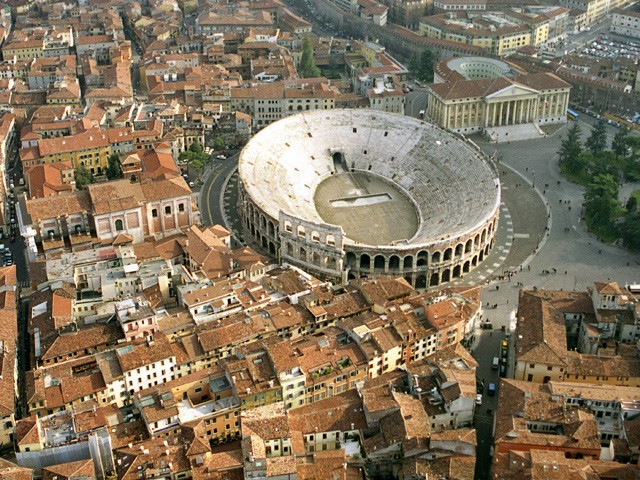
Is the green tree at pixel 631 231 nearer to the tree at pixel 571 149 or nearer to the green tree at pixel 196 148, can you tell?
the tree at pixel 571 149

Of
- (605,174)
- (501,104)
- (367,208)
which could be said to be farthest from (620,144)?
(367,208)

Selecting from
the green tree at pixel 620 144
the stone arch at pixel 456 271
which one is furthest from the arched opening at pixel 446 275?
the green tree at pixel 620 144

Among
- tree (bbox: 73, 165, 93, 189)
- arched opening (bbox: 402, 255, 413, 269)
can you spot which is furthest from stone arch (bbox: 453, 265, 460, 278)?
tree (bbox: 73, 165, 93, 189)

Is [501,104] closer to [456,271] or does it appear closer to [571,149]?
[571,149]

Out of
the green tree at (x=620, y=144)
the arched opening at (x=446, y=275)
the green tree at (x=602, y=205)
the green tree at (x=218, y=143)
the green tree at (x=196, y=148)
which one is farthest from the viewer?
the green tree at (x=218, y=143)

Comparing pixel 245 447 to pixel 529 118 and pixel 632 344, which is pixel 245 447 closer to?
pixel 632 344

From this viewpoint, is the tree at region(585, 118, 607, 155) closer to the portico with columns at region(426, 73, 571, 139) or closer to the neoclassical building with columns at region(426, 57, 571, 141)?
the neoclassical building with columns at region(426, 57, 571, 141)

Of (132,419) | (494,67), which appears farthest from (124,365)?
(494,67)
